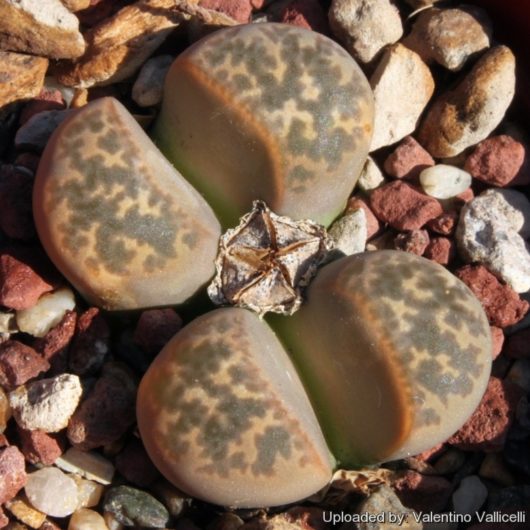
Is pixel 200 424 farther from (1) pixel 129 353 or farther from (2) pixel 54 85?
(2) pixel 54 85

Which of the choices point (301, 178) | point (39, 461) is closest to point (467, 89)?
point (301, 178)

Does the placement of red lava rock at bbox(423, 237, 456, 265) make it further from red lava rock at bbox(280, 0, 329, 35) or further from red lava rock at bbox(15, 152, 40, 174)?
red lava rock at bbox(15, 152, 40, 174)

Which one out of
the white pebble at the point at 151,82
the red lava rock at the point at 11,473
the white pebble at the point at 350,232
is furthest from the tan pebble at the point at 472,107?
the red lava rock at the point at 11,473

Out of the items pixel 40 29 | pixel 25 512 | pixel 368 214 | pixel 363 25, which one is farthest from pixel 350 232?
pixel 25 512

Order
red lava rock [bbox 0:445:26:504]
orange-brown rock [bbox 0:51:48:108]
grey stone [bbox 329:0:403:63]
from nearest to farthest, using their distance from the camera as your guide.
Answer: red lava rock [bbox 0:445:26:504] < orange-brown rock [bbox 0:51:48:108] < grey stone [bbox 329:0:403:63]

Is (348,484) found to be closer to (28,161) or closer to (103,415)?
(103,415)

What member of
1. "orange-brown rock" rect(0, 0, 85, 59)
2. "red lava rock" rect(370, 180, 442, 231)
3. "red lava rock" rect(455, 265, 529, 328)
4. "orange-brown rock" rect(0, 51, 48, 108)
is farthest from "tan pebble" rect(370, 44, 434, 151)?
"orange-brown rock" rect(0, 51, 48, 108)
